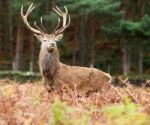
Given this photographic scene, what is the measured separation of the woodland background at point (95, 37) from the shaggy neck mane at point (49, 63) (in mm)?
15453

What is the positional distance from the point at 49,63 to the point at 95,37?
118ft

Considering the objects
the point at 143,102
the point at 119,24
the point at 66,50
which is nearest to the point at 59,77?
the point at 143,102

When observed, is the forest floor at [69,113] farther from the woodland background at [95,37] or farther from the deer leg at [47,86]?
the woodland background at [95,37]

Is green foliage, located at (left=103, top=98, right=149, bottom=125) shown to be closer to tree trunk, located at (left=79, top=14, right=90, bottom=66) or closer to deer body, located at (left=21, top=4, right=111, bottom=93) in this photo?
deer body, located at (left=21, top=4, right=111, bottom=93)

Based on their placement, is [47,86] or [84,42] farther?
[84,42]

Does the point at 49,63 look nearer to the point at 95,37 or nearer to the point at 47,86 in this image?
the point at 47,86

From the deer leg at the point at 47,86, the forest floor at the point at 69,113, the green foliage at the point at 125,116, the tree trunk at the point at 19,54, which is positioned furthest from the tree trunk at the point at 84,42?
the green foliage at the point at 125,116

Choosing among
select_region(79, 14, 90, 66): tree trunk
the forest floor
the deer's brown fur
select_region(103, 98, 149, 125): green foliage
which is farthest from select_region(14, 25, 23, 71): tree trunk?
select_region(103, 98, 149, 125): green foliage

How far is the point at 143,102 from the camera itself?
8445 mm

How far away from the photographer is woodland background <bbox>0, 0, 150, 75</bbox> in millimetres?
33781

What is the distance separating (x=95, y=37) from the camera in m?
48.2

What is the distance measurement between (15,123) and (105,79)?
7.12 m

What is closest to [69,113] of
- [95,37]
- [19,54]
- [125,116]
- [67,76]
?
[125,116]

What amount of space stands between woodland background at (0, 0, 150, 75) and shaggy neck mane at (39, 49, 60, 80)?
15453mm
